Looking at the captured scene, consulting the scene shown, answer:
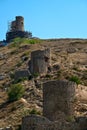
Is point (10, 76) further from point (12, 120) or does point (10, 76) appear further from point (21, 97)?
point (12, 120)

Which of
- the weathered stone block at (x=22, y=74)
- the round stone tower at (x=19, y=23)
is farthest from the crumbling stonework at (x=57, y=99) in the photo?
the round stone tower at (x=19, y=23)

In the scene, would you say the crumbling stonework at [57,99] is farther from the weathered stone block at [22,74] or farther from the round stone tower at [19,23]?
the round stone tower at [19,23]

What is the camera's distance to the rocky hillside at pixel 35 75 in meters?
45.5

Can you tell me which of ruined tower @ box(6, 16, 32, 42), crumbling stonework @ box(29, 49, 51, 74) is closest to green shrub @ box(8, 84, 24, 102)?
crumbling stonework @ box(29, 49, 51, 74)

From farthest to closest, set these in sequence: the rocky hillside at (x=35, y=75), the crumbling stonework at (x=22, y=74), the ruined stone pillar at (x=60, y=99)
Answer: the crumbling stonework at (x=22, y=74) → the rocky hillside at (x=35, y=75) → the ruined stone pillar at (x=60, y=99)

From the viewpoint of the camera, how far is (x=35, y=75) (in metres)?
53.4

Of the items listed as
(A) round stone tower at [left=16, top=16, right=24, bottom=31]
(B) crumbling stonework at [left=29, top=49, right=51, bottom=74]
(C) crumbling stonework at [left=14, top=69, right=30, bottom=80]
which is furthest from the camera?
(A) round stone tower at [left=16, top=16, right=24, bottom=31]

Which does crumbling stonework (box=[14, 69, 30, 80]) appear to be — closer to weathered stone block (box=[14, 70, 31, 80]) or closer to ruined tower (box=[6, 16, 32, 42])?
weathered stone block (box=[14, 70, 31, 80])

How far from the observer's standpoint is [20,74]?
5444 cm

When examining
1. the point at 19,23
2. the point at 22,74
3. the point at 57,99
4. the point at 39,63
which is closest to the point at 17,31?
the point at 19,23

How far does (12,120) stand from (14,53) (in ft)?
94.0

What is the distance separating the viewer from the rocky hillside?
45.5m

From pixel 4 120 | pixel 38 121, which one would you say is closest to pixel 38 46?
pixel 4 120

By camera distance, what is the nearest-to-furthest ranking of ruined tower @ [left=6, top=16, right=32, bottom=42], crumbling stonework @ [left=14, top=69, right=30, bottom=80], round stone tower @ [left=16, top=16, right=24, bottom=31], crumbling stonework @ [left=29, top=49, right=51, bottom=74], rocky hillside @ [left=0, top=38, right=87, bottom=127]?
rocky hillside @ [left=0, top=38, right=87, bottom=127], crumbling stonework @ [left=29, top=49, right=51, bottom=74], crumbling stonework @ [left=14, top=69, right=30, bottom=80], round stone tower @ [left=16, top=16, right=24, bottom=31], ruined tower @ [left=6, top=16, right=32, bottom=42]
